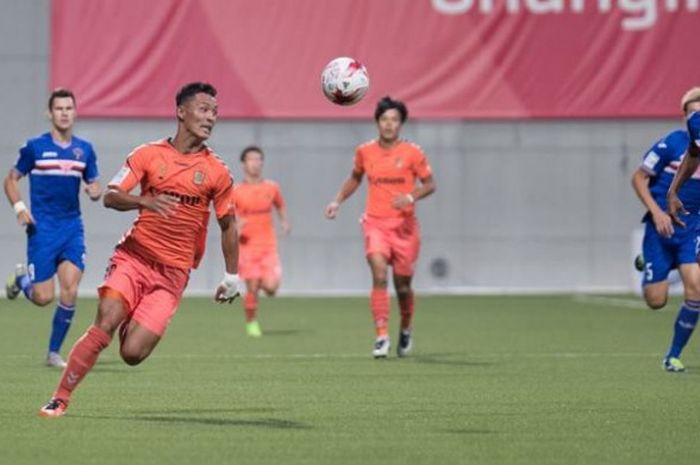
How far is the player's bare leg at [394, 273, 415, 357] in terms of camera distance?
631 inches

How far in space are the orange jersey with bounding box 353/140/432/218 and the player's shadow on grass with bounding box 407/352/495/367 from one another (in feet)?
4.34

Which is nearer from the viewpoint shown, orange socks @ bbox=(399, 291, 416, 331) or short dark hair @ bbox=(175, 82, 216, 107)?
short dark hair @ bbox=(175, 82, 216, 107)

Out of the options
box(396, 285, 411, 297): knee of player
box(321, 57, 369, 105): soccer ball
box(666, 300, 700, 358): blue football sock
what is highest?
box(321, 57, 369, 105): soccer ball

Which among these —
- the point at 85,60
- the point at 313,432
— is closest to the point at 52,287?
the point at 313,432

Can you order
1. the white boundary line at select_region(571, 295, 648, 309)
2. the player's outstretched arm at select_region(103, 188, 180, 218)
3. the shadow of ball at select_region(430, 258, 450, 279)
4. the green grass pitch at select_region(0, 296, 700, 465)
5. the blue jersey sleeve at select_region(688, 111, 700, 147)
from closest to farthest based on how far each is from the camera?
the green grass pitch at select_region(0, 296, 700, 465), the player's outstretched arm at select_region(103, 188, 180, 218), the blue jersey sleeve at select_region(688, 111, 700, 147), the white boundary line at select_region(571, 295, 648, 309), the shadow of ball at select_region(430, 258, 450, 279)

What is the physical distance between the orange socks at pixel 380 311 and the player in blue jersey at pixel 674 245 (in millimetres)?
2706

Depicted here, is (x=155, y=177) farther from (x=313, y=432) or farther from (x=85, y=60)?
(x=85, y=60)

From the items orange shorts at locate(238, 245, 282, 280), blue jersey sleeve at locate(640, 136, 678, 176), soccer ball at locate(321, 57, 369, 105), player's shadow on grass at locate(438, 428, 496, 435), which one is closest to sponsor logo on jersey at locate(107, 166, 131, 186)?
player's shadow on grass at locate(438, 428, 496, 435)

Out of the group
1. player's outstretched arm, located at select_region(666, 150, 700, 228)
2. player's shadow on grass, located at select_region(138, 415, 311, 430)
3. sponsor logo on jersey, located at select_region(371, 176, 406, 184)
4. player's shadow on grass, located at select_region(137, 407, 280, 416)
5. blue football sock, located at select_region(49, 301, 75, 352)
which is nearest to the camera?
player's shadow on grass, located at select_region(138, 415, 311, 430)

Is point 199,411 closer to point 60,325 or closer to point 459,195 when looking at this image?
point 60,325

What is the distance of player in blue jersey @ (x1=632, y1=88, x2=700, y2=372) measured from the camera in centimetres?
1377

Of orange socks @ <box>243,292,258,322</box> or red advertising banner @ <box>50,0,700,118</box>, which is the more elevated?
red advertising banner @ <box>50,0,700,118</box>

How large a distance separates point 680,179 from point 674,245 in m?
0.92

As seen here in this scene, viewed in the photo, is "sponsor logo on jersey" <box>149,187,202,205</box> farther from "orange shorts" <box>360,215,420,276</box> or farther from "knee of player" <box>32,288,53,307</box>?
"orange shorts" <box>360,215,420,276</box>
